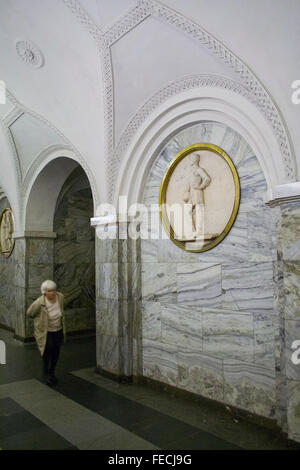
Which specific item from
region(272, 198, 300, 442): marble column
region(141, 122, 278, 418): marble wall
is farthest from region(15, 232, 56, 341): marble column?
region(272, 198, 300, 442): marble column

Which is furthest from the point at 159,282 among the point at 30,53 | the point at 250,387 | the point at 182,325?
the point at 30,53

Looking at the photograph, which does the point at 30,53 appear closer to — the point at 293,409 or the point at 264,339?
the point at 264,339

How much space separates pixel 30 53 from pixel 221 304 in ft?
13.4

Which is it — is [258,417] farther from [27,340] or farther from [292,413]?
[27,340]

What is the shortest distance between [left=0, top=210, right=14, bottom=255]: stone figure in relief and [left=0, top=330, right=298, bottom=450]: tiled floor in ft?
15.0

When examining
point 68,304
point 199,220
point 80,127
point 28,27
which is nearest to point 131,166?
point 80,127

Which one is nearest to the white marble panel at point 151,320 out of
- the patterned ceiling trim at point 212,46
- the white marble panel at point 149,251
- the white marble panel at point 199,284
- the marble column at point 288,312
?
the white marble panel at point 199,284

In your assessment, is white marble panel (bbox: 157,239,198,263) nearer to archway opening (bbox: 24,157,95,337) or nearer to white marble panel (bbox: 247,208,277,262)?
white marble panel (bbox: 247,208,277,262)

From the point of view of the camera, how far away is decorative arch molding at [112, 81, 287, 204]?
3496mm

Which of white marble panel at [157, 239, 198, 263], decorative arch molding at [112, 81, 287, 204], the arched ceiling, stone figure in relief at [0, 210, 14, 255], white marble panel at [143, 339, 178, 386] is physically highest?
the arched ceiling

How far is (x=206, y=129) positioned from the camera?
14.3 feet

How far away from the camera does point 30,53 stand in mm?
4824

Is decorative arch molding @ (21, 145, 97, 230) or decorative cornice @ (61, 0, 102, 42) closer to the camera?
decorative cornice @ (61, 0, 102, 42)

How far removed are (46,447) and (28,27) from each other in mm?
4694
